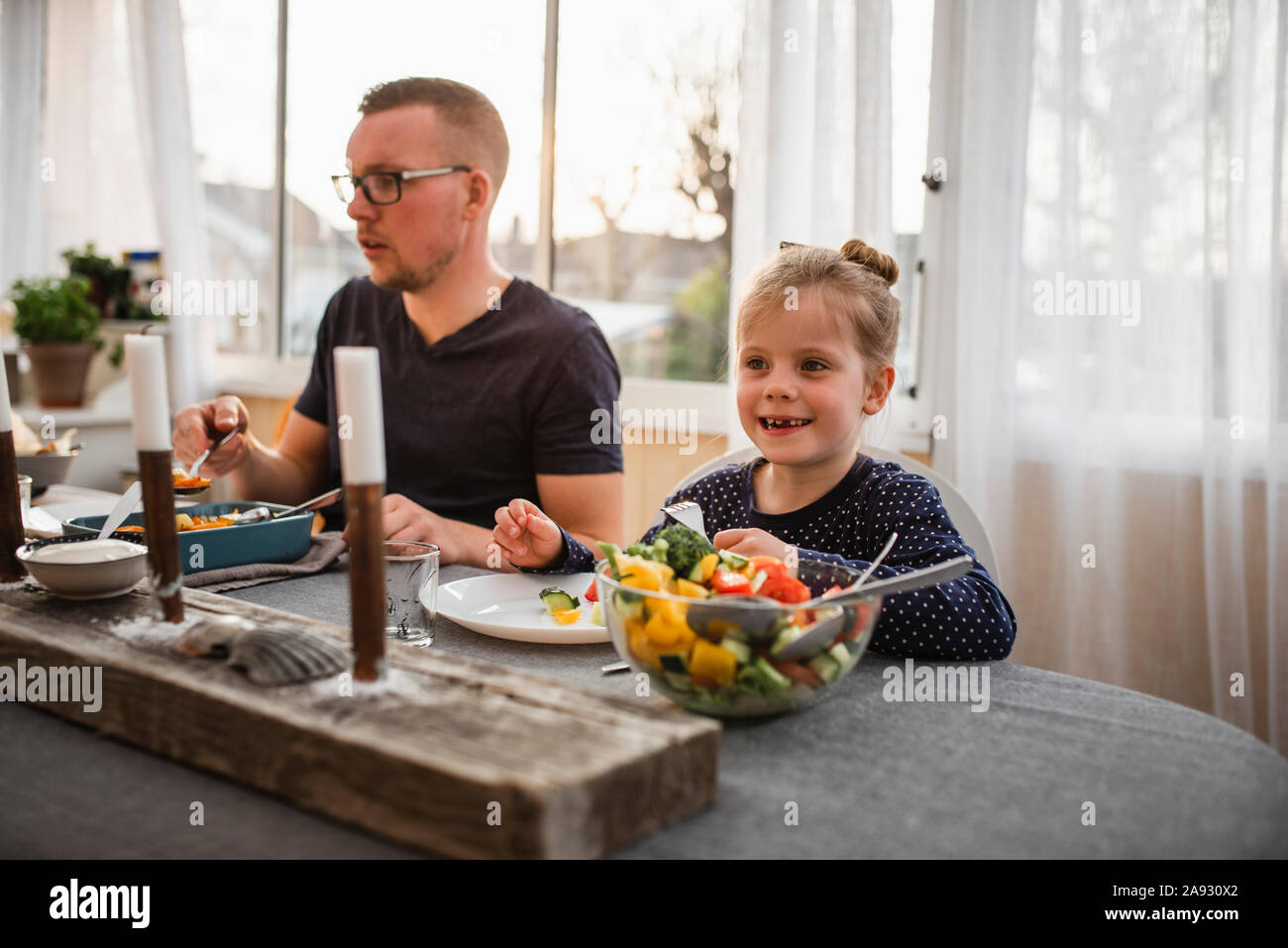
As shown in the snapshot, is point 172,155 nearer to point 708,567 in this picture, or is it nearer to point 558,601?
point 558,601

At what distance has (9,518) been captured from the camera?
1.16 m

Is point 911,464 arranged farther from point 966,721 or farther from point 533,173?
point 533,173

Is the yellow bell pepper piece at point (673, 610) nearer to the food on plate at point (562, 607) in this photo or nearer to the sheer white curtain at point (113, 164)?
the food on plate at point (562, 607)

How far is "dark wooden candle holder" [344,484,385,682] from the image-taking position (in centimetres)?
81

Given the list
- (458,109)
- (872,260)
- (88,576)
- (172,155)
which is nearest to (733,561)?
(88,576)

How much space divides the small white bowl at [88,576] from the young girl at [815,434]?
0.43 m

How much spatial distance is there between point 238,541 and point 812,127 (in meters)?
1.64

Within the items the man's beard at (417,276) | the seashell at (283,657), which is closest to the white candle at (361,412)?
the seashell at (283,657)

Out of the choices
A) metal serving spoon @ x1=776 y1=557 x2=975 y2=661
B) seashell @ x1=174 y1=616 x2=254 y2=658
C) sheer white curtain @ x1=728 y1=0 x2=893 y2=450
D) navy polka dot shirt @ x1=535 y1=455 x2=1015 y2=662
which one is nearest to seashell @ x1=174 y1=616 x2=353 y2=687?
seashell @ x1=174 y1=616 x2=254 y2=658

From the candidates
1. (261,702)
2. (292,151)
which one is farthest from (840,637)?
(292,151)

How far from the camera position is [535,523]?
134cm

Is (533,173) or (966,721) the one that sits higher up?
(533,173)
